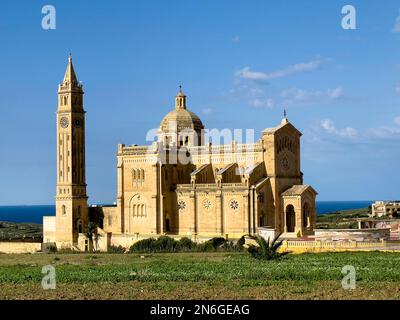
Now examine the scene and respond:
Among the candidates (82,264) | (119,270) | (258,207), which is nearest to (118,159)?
(258,207)

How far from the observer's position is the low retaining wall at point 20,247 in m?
69.2

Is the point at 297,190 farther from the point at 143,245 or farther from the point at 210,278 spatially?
the point at 210,278

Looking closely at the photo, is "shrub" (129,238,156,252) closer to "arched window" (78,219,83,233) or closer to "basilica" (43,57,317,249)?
"basilica" (43,57,317,249)

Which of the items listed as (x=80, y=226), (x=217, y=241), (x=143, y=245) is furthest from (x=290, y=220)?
(x=80, y=226)

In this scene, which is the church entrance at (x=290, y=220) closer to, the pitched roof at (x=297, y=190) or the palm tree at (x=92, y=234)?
the pitched roof at (x=297, y=190)

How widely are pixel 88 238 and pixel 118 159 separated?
7369mm

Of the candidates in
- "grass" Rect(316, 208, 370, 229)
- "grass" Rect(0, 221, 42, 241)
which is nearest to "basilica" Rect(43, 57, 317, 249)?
"grass" Rect(316, 208, 370, 229)

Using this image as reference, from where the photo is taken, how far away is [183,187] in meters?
68.2

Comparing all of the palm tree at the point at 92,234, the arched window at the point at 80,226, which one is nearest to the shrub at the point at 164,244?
the palm tree at the point at 92,234

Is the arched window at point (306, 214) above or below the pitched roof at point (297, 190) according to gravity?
below

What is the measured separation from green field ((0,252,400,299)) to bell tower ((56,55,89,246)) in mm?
21228

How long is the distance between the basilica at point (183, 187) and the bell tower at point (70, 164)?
0.09 m

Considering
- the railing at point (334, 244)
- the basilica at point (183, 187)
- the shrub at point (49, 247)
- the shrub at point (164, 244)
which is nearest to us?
the railing at point (334, 244)

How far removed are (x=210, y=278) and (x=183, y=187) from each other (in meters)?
31.5
